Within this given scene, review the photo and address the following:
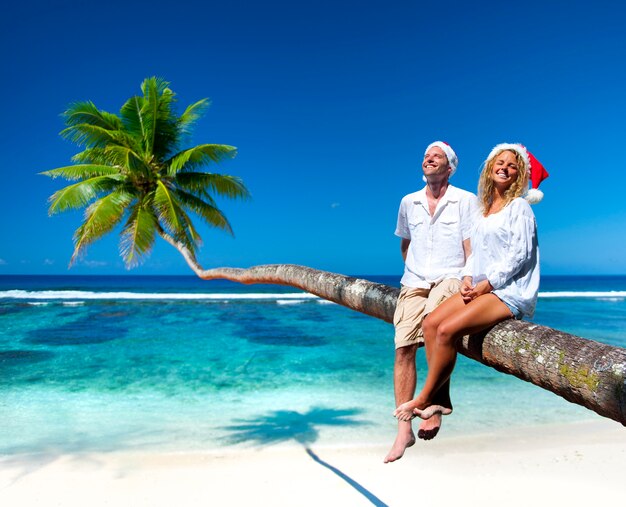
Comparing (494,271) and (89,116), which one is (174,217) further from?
(494,271)

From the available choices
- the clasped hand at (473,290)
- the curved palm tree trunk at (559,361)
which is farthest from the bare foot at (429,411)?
the clasped hand at (473,290)

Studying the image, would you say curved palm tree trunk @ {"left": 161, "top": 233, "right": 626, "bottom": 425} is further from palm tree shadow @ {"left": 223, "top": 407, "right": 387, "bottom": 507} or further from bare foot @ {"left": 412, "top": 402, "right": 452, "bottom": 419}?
palm tree shadow @ {"left": 223, "top": 407, "right": 387, "bottom": 507}

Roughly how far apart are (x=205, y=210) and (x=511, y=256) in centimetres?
983

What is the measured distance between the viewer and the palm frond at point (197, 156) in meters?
10.7

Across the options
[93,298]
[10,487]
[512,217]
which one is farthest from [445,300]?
[93,298]

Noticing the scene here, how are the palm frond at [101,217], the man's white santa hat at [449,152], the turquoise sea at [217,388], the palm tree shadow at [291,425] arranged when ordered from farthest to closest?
the palm frond at [101,217]
the turquoise sea at [217,388]
the palm tree shadow at [291,425]
the man's white santa hat at [449,152]

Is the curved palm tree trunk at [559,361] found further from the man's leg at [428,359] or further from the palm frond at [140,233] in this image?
the palm frond at [140,233]

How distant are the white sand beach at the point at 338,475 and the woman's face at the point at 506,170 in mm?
4717

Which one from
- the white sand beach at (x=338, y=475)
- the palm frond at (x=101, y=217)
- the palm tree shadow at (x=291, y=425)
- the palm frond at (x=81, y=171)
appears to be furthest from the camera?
the palm frond at (x=81, y=171)

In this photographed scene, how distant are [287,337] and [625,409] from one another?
16.9m

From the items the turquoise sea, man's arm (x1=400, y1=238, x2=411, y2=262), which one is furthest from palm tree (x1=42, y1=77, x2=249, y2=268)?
man's arm (x1=400, y1=238, x2=411, y2=262)

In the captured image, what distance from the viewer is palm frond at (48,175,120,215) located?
32.6ft

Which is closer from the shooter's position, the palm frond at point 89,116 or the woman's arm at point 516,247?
the woman's arm at point 516,247

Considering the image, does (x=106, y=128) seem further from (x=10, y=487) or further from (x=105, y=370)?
(x=10, y=487)
